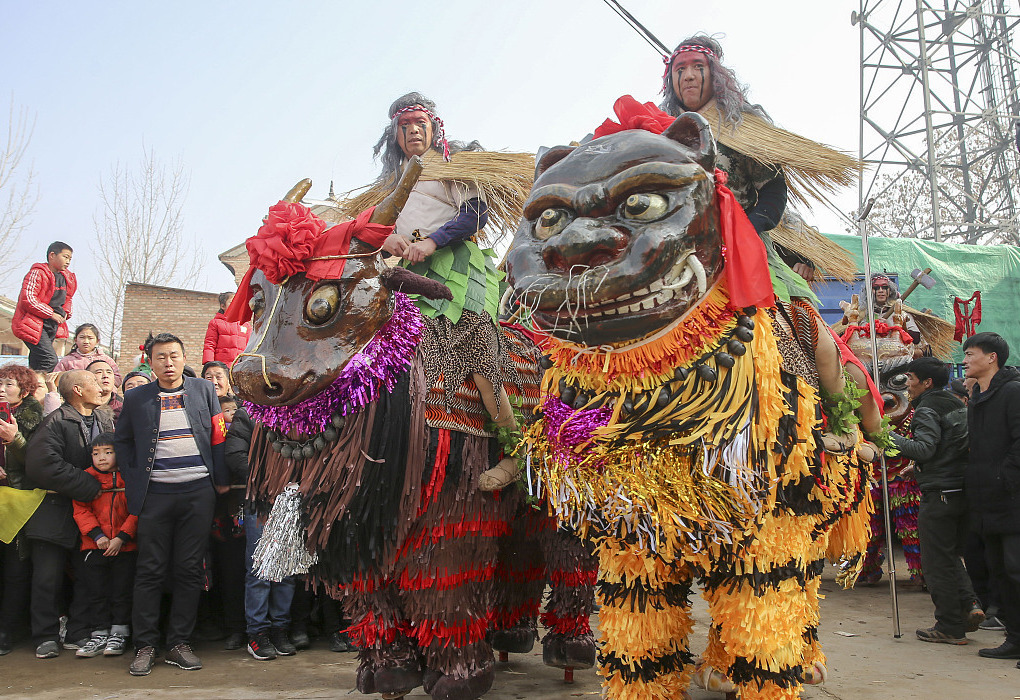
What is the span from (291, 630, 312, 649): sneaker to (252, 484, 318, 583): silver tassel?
198 centimetres

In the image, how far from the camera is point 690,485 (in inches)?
94.7

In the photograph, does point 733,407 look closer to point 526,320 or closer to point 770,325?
point 770,325

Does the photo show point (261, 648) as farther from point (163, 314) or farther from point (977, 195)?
point (977, 195)

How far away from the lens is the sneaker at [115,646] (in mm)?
4414

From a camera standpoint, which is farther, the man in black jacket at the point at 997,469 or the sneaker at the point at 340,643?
the sneaker at the point at 340,643

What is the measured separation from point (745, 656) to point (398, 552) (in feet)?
4.40

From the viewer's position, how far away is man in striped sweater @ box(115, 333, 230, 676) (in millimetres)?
4418

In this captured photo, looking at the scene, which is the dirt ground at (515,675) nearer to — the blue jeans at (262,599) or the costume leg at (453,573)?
the blue jeans at (262,599)

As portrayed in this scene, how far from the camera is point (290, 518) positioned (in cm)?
299

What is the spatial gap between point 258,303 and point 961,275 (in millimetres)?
8650

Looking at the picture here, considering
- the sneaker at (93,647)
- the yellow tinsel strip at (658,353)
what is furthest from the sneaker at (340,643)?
the yellow tinsel strip at (658,353)

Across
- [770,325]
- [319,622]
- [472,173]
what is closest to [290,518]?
[472,173]

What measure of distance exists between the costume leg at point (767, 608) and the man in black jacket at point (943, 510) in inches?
95.3

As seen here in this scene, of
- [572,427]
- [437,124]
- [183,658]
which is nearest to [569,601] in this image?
[572,427]
